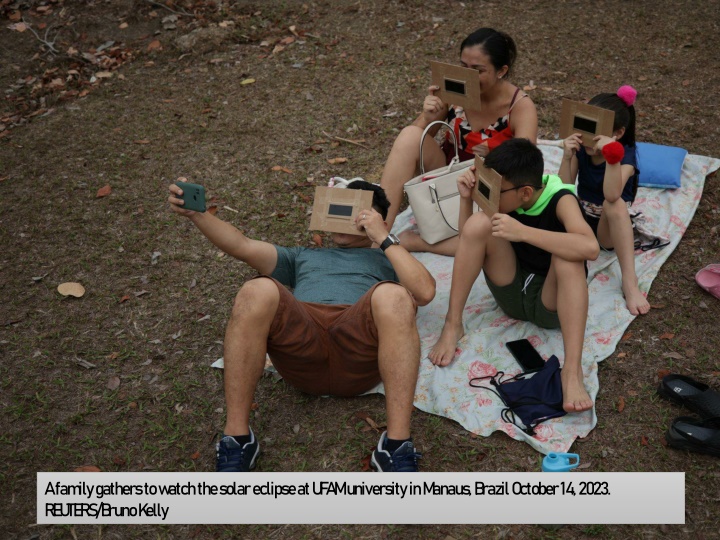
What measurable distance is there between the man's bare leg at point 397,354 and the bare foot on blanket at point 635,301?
4.96 ft

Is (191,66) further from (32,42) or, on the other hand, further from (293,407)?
(293,407)

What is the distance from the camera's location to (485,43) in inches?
161

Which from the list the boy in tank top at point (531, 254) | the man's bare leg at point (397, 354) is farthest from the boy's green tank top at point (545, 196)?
the man's bare leg at point (397, 354)

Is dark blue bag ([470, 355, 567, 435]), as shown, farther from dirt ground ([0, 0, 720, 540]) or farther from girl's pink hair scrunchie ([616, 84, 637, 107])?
girl's pink hair scrunchie ([616, 84, 637, 107])

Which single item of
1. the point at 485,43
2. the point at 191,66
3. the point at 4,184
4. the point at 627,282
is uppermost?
the point at 485,43

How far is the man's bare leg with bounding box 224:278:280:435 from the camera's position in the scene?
303 cm

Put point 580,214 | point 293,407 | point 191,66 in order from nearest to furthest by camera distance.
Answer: point 580,214, point 293,407, point 191,66

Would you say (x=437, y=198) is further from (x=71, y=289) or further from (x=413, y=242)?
(x=71, y=289)

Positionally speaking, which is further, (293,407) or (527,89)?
(527,89)

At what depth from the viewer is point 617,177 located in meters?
3.67

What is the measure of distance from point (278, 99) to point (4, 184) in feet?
8.05

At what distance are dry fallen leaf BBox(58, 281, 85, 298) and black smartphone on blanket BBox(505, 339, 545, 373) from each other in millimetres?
2757

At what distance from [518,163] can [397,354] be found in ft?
3.56

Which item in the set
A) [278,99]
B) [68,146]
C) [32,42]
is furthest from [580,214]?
[32,42]
